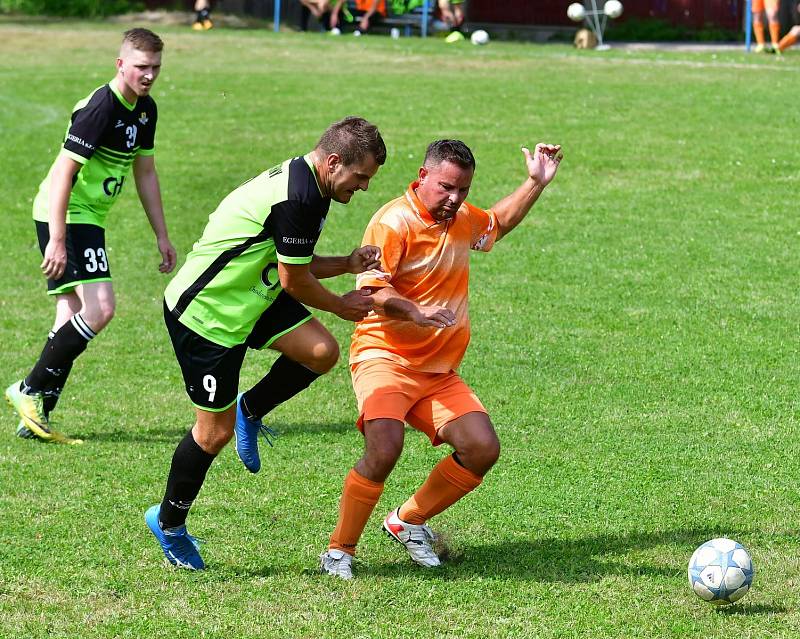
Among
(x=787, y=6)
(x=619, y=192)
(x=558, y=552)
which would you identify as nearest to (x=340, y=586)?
(x=558, y=552)

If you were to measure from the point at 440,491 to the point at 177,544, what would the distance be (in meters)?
1.24

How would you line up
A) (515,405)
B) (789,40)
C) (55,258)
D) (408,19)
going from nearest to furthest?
1. (55,258)
2. (515,405)
3. (789,40)
4. (408,19)

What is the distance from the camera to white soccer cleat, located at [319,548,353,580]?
18.7 ft

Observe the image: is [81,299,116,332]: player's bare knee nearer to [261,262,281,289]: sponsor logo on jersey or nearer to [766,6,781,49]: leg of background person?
[261,262,281,289]: sponsor logo on jersey

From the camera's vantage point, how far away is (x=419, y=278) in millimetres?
5793

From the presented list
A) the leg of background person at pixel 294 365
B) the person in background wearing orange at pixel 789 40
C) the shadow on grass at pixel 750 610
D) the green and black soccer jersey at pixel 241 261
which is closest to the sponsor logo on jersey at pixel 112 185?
the leg of background person at pixel 294 365

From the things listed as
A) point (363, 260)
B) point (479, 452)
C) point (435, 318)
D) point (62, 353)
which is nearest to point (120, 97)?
point (62, 353)

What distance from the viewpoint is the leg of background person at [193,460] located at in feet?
18.3

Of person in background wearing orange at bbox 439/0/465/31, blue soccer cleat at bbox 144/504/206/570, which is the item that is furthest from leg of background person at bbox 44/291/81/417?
person in background wearing orange at bbox 439/0/465/31

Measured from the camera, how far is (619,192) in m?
14.1

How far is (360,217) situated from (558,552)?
7.82 metres

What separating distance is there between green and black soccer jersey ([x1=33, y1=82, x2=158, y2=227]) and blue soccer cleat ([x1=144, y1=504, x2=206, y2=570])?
2.63 m

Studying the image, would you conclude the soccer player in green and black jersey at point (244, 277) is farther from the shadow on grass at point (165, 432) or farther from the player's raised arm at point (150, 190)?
the player's raised arm at point (150, 190)

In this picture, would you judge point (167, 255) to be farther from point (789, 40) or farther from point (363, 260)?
point (789, 40)
